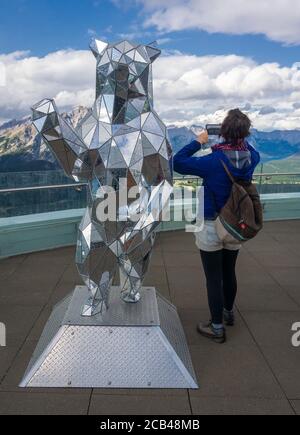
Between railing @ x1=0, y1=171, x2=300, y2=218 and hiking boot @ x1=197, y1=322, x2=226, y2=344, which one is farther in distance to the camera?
railing @ x1=0, y1=171, x2=300, y2=218

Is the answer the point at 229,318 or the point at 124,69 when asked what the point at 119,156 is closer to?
the point at 124,69

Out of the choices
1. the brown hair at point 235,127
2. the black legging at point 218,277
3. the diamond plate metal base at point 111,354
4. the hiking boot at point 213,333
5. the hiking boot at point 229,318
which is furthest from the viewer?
the hiking boot at point 229,318

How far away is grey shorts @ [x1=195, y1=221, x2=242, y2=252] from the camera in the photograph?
10.7 ft

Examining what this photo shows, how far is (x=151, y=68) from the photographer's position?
10.6 feet

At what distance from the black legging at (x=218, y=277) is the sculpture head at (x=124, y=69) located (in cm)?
136

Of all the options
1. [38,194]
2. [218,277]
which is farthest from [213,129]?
[38,194]

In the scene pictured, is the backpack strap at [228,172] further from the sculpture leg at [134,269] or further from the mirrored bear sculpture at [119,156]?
the sculpture leg at [134,269]

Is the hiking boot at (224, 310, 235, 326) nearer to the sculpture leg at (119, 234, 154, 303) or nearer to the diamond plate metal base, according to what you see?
the diamond plate metal base

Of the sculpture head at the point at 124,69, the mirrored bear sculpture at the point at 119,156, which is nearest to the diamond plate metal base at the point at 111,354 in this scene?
the mirrored bear sculpture at the point at 119,156

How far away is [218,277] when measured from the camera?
11.2ft

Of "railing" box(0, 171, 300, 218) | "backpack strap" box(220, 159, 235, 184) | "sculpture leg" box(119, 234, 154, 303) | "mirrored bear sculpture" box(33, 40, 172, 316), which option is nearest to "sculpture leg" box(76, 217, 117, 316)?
"mirrored bear sculpture" box(33, 40, 172, 316)

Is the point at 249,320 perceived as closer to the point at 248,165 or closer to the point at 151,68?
the point at 248,165

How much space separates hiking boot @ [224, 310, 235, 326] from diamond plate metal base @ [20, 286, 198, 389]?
611mm

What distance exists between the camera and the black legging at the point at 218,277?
3.38 m
